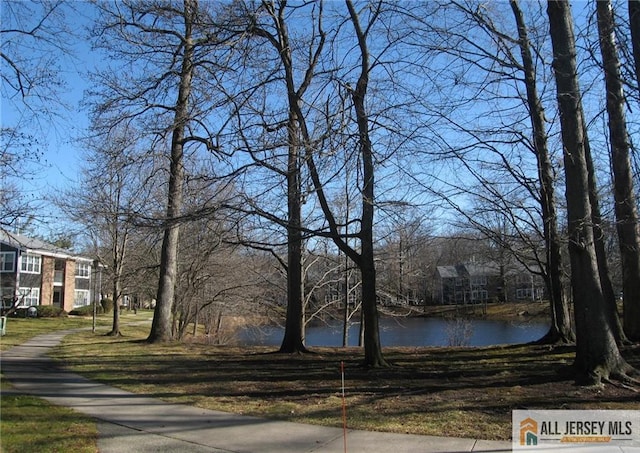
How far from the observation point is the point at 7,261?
4903 centimetres

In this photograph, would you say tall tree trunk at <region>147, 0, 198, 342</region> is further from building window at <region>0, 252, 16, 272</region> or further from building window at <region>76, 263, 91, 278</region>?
building window at <region>76, 263, 91, 278</region>

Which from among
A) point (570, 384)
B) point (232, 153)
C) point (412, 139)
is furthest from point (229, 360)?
point (570, 384)

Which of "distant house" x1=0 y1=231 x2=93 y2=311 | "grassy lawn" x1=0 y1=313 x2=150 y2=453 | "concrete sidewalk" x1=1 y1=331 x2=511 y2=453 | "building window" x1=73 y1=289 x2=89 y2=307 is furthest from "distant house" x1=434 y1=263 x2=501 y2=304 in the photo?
"grassy lawn" x1=0 y1=313 x2=150 y2=453

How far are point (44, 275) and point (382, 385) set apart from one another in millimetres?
51323

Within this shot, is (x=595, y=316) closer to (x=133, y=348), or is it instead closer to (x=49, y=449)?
(x=49, y=449)

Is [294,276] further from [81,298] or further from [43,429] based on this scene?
[81,298]

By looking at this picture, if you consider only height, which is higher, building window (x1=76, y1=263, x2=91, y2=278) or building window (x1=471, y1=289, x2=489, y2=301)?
building window (x1=76, y1=263, x2=91, y2=278)

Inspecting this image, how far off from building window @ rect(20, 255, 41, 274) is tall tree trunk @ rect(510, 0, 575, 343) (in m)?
47.9

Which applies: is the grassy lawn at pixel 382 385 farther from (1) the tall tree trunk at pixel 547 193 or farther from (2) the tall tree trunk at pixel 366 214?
(1) the tall tree trunk at pixel 547 193

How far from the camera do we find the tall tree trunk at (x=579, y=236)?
8641mm

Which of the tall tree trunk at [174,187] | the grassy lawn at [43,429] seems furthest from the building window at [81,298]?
the grassy lawn at [43,429]

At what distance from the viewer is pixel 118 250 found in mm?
27438

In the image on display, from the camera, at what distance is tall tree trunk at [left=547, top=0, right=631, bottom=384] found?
28.3 ft

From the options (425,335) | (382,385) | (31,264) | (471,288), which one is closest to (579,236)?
(382,385)
